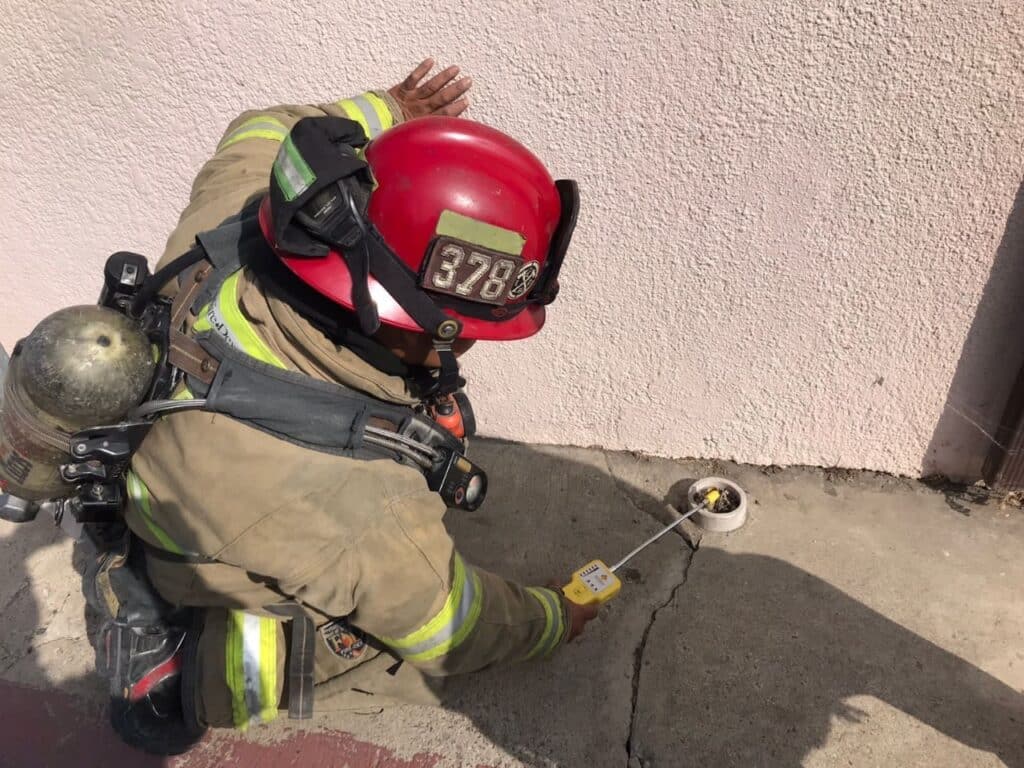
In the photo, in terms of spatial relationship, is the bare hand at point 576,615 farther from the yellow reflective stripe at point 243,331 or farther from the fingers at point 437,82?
the fingers at point 437,82

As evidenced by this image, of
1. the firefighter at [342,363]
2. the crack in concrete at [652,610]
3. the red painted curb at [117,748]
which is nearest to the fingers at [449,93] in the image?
the firefighter at [342,363]

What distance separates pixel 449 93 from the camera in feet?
8.18

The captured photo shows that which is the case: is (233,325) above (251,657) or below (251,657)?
above

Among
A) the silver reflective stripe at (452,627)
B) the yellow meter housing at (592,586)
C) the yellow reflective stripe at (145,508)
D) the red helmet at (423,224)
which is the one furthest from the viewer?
the yellow meter housing at (592,586)

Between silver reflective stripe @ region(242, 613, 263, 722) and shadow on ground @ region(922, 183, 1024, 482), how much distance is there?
98.7 inches

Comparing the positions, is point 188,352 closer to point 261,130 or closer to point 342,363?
point 342,363

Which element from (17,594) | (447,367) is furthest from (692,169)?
(17,594)

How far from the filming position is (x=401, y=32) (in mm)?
2496

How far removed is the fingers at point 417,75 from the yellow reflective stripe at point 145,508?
150cm

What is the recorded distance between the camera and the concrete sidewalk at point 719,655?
222 cm

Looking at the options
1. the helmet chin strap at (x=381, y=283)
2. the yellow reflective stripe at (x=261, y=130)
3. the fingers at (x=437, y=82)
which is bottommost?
the helmet chin strap at (x=381, y=283)

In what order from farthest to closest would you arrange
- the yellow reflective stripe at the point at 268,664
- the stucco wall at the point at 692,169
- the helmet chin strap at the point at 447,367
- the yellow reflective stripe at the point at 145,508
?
1. the yellow reflective stripe at the point at 268,664
2. the stucco wall at the point at 692,169
3. the yellow reflective stripe at the point at 145,508
4. the helmet chin strap at the point at 447,367

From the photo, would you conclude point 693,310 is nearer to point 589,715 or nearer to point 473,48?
point 473,48

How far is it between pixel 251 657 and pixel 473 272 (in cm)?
140
